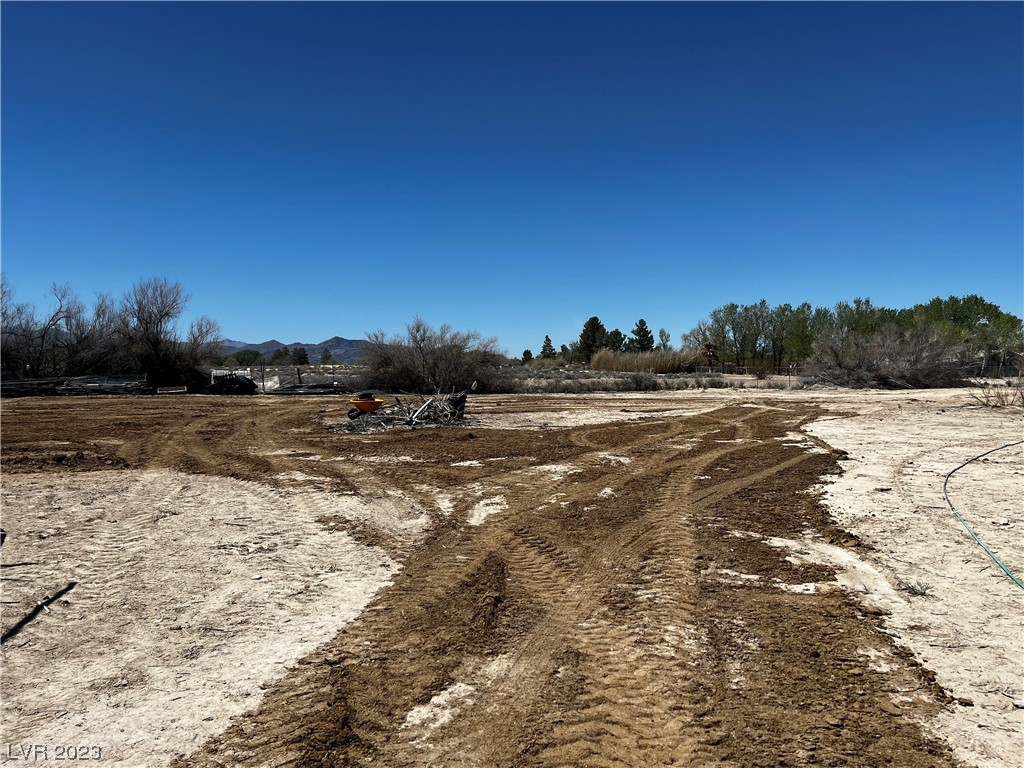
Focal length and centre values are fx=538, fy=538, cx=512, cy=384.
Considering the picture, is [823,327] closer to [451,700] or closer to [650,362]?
[650,362]

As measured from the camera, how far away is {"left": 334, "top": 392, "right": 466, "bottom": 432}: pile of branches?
15086 millimetres

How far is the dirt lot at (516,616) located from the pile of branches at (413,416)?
552 cm

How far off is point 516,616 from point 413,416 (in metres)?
11.6

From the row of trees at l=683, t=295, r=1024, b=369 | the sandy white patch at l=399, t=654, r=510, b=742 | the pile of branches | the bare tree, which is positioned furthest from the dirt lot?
the row of trees at l=683, t=295, r=1024, b=369

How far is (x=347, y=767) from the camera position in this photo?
2.64 meters

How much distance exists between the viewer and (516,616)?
4.27 metres

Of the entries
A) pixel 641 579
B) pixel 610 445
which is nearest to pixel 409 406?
pixel 610 445

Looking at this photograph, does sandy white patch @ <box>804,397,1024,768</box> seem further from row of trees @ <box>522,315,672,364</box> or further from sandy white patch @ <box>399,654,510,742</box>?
row of trees @ <box>522,315,672,364</box>

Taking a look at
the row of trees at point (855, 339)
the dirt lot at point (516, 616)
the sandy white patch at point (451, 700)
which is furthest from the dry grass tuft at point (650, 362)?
the sandy white patch at point (451, 700)

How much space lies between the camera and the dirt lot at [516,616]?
2.88 metres

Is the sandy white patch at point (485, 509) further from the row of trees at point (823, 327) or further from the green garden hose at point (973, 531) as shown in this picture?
the row of trees at point (823, 327)

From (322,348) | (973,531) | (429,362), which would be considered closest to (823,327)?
(429,362)

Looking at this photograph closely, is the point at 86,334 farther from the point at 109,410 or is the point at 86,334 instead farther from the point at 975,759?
the point at 975,759

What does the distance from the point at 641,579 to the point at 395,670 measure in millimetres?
2407
